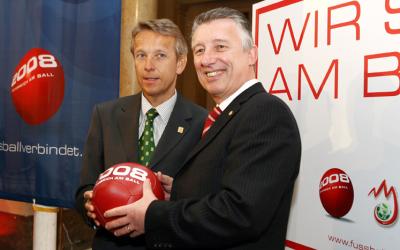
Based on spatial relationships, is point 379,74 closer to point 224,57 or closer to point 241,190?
point 224,57

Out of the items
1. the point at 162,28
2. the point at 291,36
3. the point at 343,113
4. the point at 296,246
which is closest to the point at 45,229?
the point at 162,28

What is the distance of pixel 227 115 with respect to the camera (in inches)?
55.5

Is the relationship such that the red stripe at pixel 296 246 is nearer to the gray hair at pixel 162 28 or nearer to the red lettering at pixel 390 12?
the red lettering at pixel 390 12

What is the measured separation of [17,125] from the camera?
9.47ft

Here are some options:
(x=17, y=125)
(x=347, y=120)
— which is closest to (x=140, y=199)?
(x=347, y=120)

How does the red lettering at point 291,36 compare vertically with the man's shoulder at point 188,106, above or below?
above

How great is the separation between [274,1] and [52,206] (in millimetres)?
1820

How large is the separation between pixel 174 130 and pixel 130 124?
7.7 inches

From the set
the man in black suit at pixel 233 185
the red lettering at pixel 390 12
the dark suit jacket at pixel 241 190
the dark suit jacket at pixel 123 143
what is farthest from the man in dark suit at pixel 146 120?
the red lettering at pixel 390 12

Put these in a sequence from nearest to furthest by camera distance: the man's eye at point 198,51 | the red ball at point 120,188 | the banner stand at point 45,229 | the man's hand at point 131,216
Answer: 1. the man's hand at point 131,216
2. the red ball at point 120,188
3. the man's eye at point 198,51
4. the banner stand at point 45,229

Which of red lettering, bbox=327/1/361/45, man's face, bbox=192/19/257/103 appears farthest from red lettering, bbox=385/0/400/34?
man's face, bbox=192/19/257/103

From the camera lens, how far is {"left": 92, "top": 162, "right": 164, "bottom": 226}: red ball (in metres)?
1.42

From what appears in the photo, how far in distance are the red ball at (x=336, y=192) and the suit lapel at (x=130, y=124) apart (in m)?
0.78

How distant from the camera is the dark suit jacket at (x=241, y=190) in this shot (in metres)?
1.22
